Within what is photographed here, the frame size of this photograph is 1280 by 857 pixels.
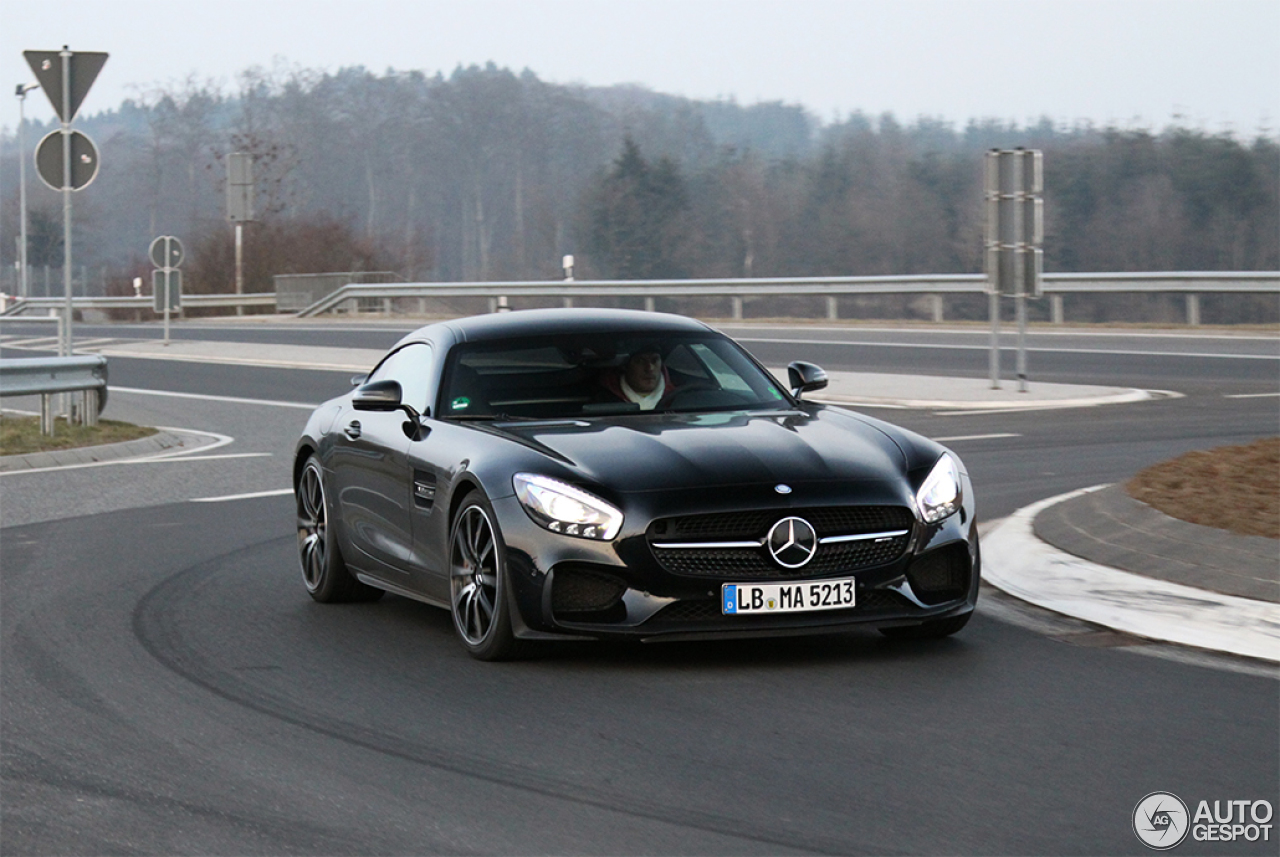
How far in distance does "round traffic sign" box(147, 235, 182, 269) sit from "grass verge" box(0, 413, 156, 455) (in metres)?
16.0

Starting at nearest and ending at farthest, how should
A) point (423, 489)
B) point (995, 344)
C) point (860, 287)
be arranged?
point (423, 489) → point (995, 344) → point (860, 287)

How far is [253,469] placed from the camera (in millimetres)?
15992

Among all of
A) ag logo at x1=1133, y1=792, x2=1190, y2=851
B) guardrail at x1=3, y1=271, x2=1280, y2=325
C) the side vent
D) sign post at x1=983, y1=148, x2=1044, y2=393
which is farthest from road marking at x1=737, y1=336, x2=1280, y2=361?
ag logo at x1=1133, y1=792, x2=1190, y2=851

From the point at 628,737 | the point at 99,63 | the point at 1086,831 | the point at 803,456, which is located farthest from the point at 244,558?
the point at 99,63

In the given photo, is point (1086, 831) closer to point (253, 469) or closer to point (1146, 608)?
point (1146, 608)

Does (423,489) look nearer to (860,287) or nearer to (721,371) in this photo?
(721,371)

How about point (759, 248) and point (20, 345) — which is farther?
point (759, 248)

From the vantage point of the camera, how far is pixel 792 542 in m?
6.85

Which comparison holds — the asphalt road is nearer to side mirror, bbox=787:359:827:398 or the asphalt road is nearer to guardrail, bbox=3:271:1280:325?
side mirror, bbox=787:359:827:398

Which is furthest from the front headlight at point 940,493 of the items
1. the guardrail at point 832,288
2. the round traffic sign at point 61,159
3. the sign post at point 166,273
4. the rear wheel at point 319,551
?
the sign post at point 166,273

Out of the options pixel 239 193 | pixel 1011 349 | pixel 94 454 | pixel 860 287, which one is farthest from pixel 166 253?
pixel 239 193

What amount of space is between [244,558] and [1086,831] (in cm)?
674

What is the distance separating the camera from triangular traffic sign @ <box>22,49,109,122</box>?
18.1 meters

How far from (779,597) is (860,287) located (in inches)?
1247
